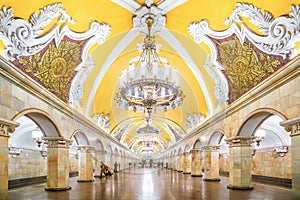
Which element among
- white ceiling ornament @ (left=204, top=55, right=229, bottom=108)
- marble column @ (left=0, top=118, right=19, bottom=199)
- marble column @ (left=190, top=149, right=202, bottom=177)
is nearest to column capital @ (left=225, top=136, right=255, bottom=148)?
white ceiling ornament @ (left=204, top=55, right=229, bottom=108)

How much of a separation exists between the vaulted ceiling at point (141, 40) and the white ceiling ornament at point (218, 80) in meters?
0.05

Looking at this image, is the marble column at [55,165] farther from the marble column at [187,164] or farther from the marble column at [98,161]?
the marble column at [187,164]

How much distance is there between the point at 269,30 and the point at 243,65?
1.98 meters

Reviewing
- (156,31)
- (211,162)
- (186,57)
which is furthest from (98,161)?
(156,31)

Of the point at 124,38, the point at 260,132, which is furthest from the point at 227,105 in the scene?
the point at 124,38

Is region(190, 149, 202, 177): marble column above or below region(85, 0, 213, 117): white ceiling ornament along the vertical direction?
below

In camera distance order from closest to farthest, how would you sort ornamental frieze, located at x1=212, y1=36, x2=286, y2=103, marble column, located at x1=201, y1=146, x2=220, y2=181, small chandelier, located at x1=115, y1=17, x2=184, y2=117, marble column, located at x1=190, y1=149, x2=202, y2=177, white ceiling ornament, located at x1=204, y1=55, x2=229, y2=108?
ornamental frieze, located at x1=212, y1=36, x2=286, y2=103, small chandelier, located at x1=115, y1=17, x2=184, y2=117, white ceiling ornament, located at x1=204, y1=55, x2=229, y2=108, marble column, located at x1=201, y1=146, x2=220, y2=181, marble column, located at x1=190, y1=149, x2=202, y2=177

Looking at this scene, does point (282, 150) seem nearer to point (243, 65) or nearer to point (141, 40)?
point (243, 65)

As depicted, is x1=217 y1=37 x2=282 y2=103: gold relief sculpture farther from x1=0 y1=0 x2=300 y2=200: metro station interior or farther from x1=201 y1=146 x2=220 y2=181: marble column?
x1=201 y1=146 x2=220 y2=181: marble column

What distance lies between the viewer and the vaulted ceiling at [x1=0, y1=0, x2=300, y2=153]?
22.0 feet

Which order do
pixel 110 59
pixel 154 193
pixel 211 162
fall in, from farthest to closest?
pixel 211 162 → pixel 110 59 → pixel 154 193

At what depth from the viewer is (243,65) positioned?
29.2ft

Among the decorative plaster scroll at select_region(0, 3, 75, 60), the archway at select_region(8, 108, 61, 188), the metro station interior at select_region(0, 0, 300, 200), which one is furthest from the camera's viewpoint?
the archway at select_region(8, 108, 61, 188)

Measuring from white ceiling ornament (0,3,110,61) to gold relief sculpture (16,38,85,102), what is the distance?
0.23 meters
